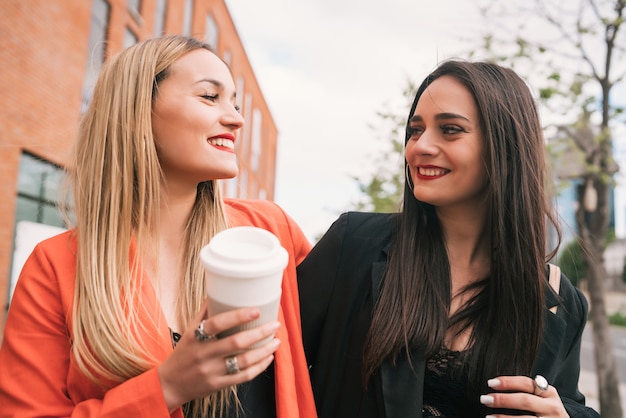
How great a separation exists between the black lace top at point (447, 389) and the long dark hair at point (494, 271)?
4 cm

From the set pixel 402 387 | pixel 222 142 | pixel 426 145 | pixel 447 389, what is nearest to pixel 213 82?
pixel 222 142

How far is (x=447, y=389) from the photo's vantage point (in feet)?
6.09

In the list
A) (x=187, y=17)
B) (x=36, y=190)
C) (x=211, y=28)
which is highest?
(x=211, y=28)

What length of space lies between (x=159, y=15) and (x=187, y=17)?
10.9 ft

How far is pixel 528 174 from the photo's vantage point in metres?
2.04

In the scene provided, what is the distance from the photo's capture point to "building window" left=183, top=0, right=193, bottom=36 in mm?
16594

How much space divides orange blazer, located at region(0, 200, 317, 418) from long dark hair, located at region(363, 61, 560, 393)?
52 cm

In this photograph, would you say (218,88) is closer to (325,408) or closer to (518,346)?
(325,408)

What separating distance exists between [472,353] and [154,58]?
1732 mm

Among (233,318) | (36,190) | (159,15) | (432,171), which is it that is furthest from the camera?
(159,15)

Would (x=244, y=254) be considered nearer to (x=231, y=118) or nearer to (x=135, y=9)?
(x=231, y=118)

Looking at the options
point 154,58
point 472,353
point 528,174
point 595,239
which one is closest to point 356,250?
point 472,353

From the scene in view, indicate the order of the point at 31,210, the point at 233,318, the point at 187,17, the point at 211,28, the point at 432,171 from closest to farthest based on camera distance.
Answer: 1. the point at 233,318
2. the point at 432,171
3. the point at 31,210
4. the point at 187,17
5. the point at 211,28

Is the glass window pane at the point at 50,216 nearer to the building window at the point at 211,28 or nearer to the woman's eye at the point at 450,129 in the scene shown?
the woman's eye at the point at 450,129
